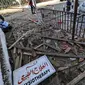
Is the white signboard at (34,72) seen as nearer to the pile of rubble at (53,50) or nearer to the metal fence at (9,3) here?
the pile of rubble at (53,50)

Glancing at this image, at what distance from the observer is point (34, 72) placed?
17.8 ft

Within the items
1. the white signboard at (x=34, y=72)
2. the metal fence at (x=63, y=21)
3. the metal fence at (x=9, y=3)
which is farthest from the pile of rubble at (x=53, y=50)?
the metal fence at (x=9, y=3)

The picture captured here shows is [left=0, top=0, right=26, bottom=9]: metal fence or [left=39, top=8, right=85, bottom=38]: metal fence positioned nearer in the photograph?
[left=39, top=8, right=85, bottom=38]: metal fence

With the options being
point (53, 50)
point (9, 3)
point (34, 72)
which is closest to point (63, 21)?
point (53, 50)

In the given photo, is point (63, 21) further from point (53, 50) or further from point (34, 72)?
point (34, 72)

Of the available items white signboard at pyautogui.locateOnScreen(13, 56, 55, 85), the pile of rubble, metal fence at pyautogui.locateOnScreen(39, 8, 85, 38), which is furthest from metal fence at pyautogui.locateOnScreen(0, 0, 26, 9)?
white signboard at pyautogui.locateOnScreen(13, 56, 55, 85)

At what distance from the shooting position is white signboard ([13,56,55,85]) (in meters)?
5.05

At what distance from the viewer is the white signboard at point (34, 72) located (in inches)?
199

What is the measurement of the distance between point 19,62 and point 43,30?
11.6 feet

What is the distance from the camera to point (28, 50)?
6.83m

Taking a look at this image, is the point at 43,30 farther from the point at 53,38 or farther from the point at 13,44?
the point at 13,44

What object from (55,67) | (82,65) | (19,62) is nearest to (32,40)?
(19,62)

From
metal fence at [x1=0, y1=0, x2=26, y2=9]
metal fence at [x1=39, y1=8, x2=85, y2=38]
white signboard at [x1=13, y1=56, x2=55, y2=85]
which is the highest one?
metal fence at [x1=0, y1=0, x2=26, y2=9]

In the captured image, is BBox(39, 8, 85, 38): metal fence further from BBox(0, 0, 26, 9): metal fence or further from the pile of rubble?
BBox(0, 0, 26, 9): metal fence
